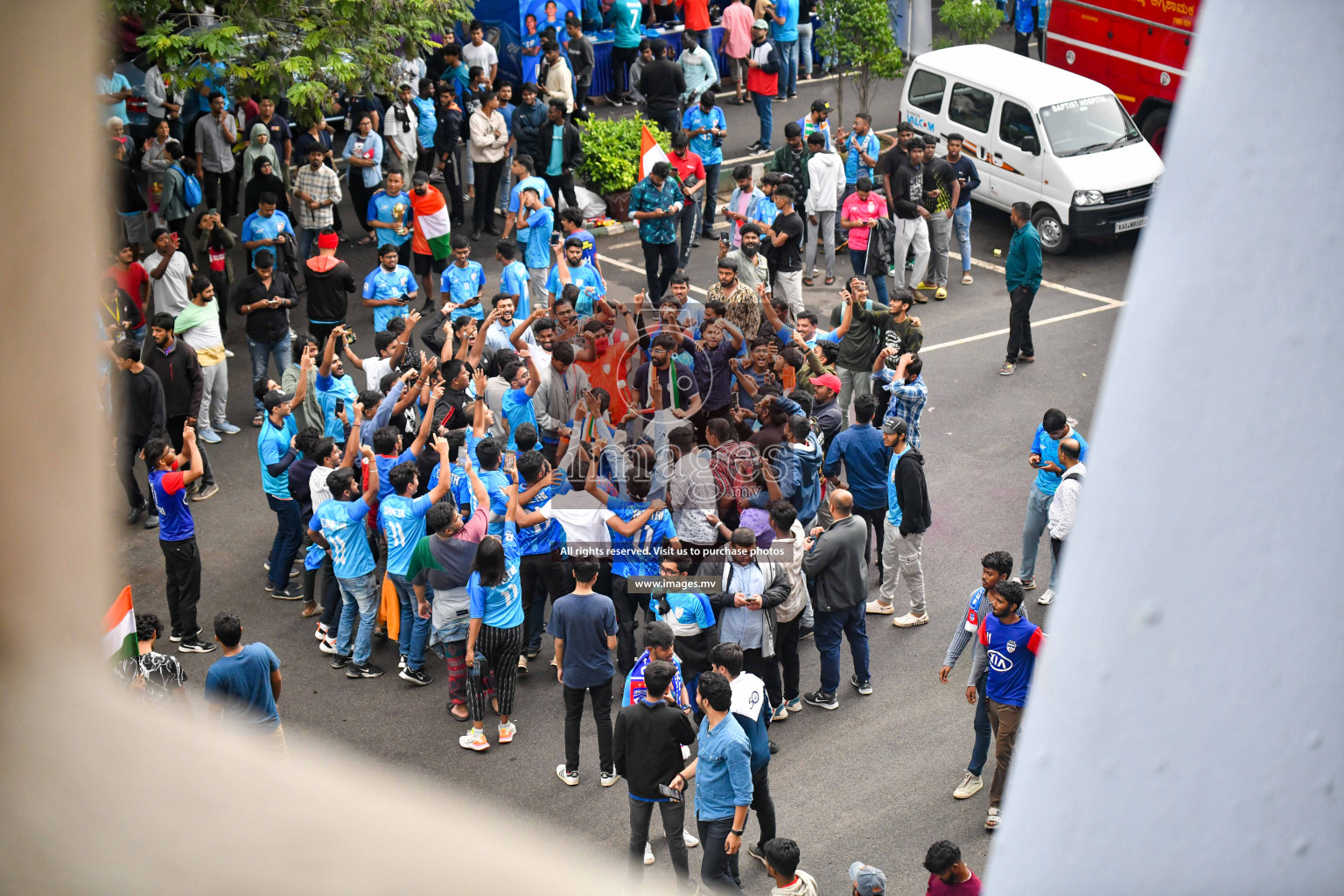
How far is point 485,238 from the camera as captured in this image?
16.7 m

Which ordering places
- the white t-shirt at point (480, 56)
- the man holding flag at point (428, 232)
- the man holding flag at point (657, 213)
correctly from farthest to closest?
the white t-shirt at point (480, 56)
the man holding flag at point (657, 213)
the man holding flag at point (428, 232)

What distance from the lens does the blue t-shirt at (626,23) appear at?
67.5 ft

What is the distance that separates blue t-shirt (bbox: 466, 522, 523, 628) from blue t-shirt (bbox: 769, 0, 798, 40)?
15.5 metres

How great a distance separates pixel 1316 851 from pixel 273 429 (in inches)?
368

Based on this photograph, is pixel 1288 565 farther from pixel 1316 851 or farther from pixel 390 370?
pixel 390 370

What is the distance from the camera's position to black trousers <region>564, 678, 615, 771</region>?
757 cm

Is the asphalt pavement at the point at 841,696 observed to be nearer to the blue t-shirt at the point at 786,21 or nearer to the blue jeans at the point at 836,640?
the blue jeans at the point at 836,640

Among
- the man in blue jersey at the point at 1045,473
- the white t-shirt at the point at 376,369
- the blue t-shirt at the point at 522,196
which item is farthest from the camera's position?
the blue t-shirt at the point at 522,196

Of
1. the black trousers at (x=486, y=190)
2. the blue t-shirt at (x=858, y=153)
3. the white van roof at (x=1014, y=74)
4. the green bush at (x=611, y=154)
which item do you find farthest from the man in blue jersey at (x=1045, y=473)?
the green bush at (x=611, y=154)

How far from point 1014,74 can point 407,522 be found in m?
12.1

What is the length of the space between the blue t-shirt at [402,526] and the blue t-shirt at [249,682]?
4.27ft

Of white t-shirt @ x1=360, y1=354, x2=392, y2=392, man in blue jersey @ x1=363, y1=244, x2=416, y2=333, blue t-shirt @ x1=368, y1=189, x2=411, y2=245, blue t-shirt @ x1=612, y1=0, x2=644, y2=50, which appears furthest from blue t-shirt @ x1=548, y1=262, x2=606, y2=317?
blue t-shirt @ x1=612, y1=0, x2=644, y2=50

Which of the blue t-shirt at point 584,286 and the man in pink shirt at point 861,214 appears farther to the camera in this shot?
the man in pink shirt at point 861,214

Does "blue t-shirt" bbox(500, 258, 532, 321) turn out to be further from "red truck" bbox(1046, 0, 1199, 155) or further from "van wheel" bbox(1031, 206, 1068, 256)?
"red truck" bbox(1046, 0, 1199, 155)
